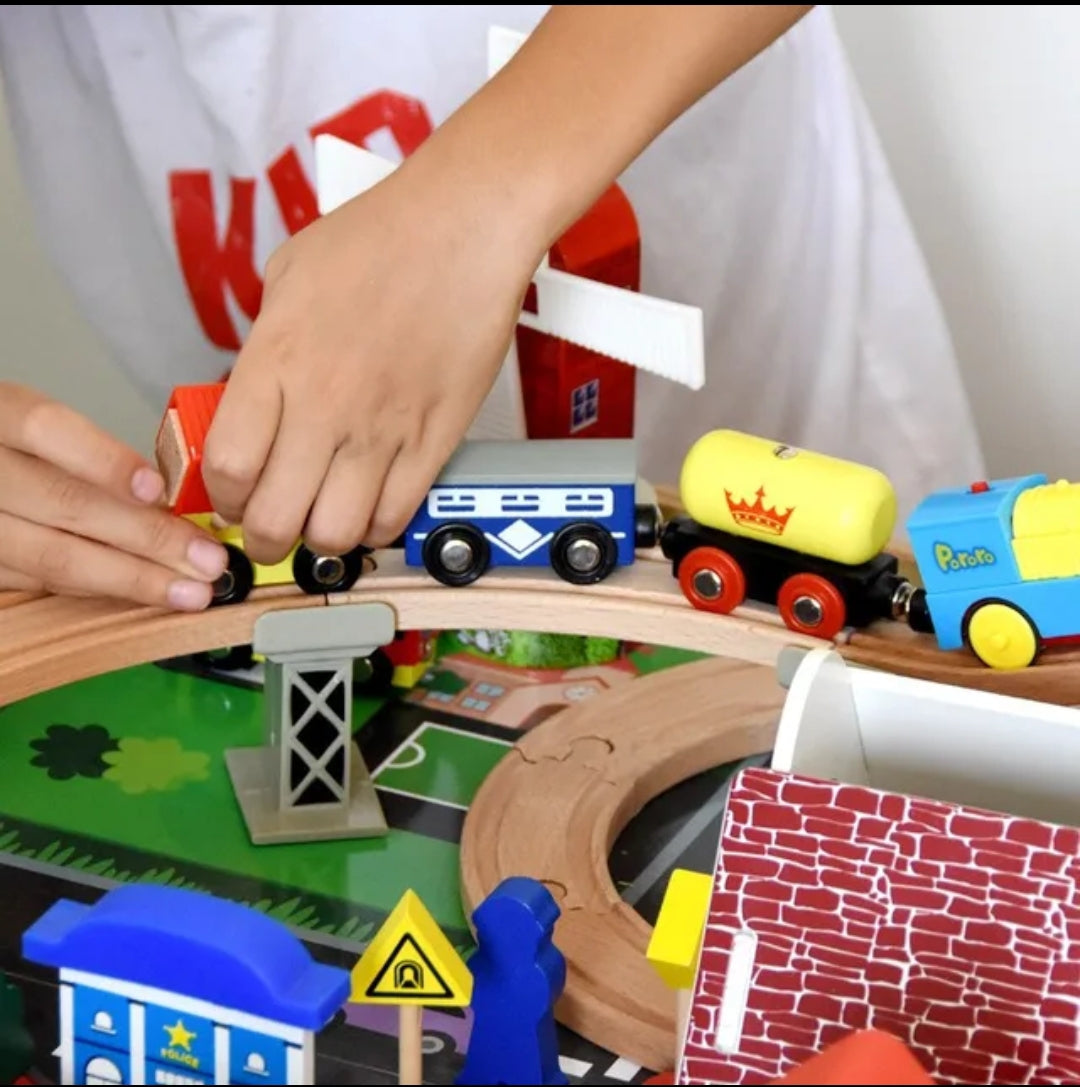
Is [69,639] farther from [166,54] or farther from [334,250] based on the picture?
[166,54]

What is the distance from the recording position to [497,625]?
0.80m

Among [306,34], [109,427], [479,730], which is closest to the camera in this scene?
[479,730]

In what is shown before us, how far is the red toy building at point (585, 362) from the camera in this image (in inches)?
35.2

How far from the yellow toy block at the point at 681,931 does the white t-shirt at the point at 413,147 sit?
0.62 m

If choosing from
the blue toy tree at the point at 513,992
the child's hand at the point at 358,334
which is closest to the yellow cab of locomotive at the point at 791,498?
the child's hand at the point at 358,334

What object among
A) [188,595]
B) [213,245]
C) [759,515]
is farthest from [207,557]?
[213,245]

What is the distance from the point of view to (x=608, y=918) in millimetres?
726

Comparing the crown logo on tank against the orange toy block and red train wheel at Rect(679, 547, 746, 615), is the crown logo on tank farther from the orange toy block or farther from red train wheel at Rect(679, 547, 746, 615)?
the orange toy block

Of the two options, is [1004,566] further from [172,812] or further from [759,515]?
[172,812]

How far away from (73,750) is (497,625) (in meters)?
0.22

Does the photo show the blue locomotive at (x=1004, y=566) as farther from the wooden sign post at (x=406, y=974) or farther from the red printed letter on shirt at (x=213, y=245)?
the red printed letter on shirt at (x=213, y=245)

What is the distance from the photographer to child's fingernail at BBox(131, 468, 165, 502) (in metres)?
0.75

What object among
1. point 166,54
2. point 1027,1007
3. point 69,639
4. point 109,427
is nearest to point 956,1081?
point 1027,1007

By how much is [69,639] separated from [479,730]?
0.21 m
